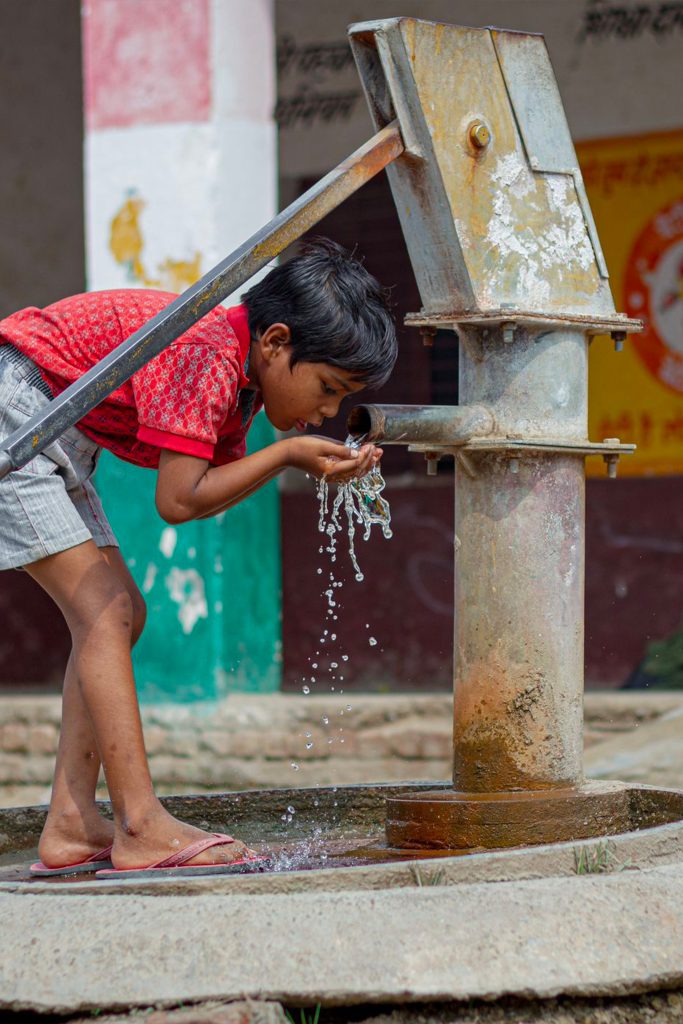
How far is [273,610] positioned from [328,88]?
7.77 ft

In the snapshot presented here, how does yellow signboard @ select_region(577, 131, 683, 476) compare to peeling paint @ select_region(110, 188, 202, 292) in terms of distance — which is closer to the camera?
peeling paint @ select_region(110, 188, 202, 292)

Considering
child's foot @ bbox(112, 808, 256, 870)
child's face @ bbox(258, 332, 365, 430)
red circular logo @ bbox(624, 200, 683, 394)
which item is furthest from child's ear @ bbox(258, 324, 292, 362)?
red circular logo @ bbox(624, 200, 683, 394)

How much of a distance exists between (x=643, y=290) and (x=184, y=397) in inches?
187

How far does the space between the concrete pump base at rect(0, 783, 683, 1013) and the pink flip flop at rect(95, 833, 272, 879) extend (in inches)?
13.1

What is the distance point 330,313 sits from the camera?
2.74 metres

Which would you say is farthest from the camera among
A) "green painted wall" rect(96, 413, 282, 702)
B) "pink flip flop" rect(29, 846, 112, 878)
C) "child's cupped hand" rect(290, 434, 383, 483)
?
"green painted wall" rect(96, 413, 282, 702)

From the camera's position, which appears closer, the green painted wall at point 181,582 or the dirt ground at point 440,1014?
the dirt ground at point 440,1014

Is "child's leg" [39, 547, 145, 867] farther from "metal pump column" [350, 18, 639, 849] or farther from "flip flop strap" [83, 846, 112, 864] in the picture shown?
"metal pump column" [350, 18, 639, 849]

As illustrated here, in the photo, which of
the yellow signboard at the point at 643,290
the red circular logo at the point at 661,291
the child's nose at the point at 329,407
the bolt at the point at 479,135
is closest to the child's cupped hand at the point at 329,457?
the child's nose at the point at 329,407

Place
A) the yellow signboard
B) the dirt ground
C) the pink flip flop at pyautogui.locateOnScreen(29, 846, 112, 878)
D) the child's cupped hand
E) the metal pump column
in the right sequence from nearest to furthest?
the dirt ground < the child's cupped hand < the metal pump column < the pink flip flop at pyautogui.locateOnScreen(29, 846, 112, 878) < the yellow signboard

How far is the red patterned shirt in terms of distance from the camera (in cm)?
262

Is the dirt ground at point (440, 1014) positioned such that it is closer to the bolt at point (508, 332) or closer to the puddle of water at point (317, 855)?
the puddle of water at point (317, 855)

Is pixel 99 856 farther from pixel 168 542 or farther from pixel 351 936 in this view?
pixel 168 542

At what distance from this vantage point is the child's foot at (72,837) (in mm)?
2842
